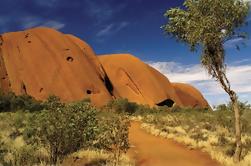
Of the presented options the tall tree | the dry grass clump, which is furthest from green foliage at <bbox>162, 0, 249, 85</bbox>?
the dry grass clump

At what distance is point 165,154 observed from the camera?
743 inches

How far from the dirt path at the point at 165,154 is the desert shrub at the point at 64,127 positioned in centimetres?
286

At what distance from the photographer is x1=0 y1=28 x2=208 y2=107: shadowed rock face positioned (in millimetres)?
67125

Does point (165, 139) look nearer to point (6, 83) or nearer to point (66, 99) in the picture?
point (66, 99)

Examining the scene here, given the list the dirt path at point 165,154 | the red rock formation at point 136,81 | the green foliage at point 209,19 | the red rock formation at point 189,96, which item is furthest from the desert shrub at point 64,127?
the red rock formation at point 189,96

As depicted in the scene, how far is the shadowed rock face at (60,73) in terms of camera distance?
67.1 m

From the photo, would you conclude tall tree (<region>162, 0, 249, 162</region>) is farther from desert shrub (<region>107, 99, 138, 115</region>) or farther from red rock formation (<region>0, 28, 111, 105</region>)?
red rock formation (<region>0, 28, 111, 105</region>)

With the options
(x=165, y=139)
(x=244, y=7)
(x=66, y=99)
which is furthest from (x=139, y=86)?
(x=244, y=7)

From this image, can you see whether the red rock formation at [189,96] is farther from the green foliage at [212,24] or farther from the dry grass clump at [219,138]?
the green foliage at [212,24]

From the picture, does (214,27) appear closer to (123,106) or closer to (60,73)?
(123,106)

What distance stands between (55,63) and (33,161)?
58143 mm

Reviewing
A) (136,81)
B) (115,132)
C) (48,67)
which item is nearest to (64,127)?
(115,132)

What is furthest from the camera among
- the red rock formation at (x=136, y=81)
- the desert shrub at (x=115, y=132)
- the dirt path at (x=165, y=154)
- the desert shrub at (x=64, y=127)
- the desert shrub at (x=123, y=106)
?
the red rock formation at (x=136, y=81)

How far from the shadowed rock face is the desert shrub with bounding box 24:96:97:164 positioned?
5230 centimetres
